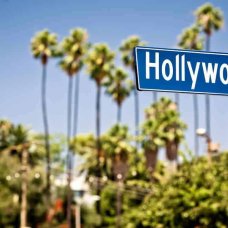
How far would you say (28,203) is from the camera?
175ft

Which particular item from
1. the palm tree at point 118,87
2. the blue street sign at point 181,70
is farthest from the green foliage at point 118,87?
the blue street sign at point 181,70

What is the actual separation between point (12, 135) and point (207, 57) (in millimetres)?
55279

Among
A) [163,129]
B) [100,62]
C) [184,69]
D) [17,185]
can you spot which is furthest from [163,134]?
[184,69]

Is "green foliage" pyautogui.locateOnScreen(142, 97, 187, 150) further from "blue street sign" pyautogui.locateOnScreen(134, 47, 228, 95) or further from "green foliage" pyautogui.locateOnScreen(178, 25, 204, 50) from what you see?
Result: "blue street sign" pyautogui.locateOnScreen(134, 47, 228, 95)

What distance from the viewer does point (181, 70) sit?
4.35 metres

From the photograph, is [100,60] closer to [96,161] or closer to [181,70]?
[96,161]

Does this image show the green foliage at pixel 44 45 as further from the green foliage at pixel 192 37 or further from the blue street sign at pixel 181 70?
the blue street sign at pixel 181 70

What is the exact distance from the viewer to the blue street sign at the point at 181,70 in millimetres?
4215

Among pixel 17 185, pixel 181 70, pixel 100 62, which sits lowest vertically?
pixel 17 185

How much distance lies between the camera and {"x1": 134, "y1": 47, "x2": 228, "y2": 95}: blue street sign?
13.8 ft

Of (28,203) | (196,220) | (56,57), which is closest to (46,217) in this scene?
(28,203)

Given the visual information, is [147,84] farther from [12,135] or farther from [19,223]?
[12,135]

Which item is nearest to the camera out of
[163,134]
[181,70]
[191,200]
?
[181,70]

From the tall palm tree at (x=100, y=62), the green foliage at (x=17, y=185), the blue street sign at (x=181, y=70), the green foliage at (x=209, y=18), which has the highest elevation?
the green foliage at (x=209, y=18)
